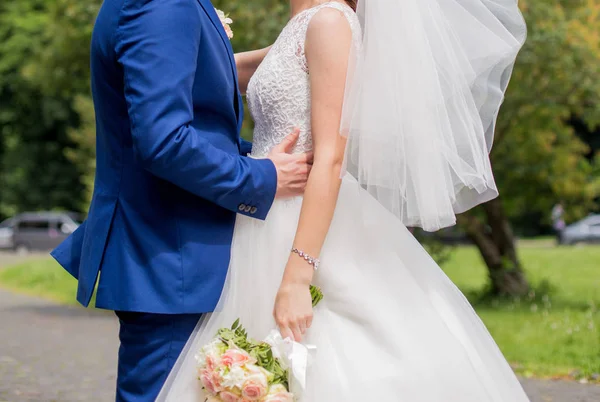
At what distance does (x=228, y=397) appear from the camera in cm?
229

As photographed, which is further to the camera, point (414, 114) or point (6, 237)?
point (6, 237)

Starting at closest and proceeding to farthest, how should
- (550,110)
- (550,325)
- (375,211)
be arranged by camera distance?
(375,211) < (550,325) < (550,110)

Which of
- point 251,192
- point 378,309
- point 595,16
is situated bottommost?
point 595,16

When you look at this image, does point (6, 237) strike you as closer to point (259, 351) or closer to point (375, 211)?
point (375, 211)

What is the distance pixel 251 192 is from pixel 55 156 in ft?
135

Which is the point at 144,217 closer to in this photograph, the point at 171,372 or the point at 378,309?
the point at 171,372

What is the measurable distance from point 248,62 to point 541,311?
9.05m

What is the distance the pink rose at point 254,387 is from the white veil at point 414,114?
63cm

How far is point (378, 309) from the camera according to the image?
2412 millimetres

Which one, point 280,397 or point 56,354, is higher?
point 280,397

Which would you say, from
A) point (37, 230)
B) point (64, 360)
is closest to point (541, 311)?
point (64, 360)

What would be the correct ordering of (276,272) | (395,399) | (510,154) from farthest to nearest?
(510,154) → (276,272) → (395,399)

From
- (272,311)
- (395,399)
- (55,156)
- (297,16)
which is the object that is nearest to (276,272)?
(272,311)

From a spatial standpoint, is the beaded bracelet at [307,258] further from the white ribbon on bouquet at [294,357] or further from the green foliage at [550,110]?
the green foliage at [550,110]
